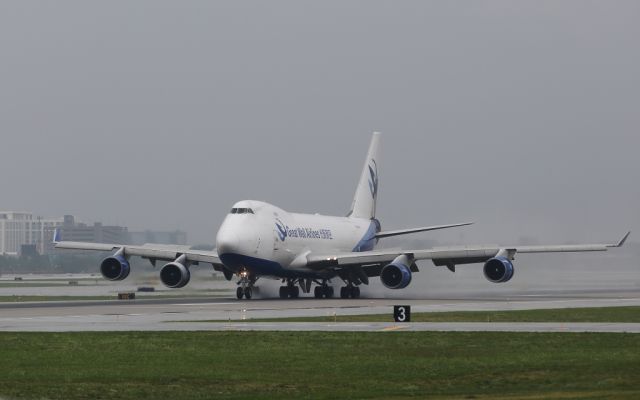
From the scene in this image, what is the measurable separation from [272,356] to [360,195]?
61.4m

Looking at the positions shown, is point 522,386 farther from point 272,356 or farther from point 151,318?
point 151,318

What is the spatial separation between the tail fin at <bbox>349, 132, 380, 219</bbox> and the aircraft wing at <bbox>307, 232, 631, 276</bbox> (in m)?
14.9

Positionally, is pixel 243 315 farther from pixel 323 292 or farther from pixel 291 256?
pixel 323 292

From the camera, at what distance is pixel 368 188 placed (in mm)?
95438

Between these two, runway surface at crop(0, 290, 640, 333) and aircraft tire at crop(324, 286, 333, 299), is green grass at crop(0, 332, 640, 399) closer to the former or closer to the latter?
runway surface at crop(0, 290, 640, 333)

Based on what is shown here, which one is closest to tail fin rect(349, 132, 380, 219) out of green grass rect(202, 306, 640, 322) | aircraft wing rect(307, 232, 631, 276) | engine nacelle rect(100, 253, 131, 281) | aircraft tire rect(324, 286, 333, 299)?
aircraft tire rect(324, 286, 333, 299)

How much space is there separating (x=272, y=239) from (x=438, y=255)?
9656 mm

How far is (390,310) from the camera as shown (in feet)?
190

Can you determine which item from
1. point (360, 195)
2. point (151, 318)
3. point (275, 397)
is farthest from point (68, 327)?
point (360, 195)

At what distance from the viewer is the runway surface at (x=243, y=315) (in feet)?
144

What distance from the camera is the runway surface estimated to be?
43.8 metres

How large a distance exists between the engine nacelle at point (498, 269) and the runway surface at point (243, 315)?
4.40 feet

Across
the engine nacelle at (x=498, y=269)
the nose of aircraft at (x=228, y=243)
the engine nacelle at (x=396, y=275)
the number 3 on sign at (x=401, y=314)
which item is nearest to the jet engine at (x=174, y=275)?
the nose of aircraft at (x=228, y=243)

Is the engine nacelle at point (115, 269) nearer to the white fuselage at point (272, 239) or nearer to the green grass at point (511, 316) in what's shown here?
the white fuselage at point (272, 239)
